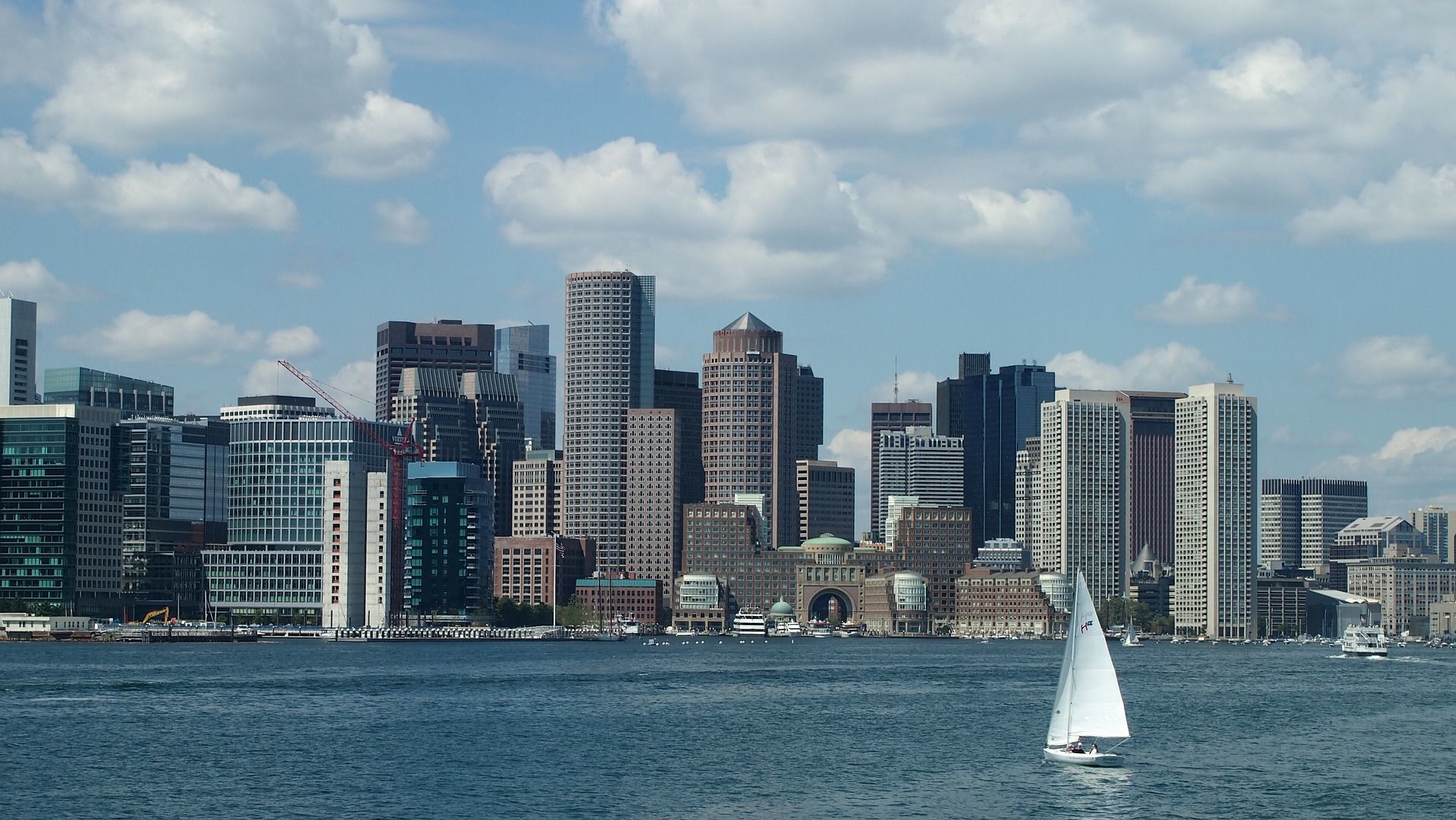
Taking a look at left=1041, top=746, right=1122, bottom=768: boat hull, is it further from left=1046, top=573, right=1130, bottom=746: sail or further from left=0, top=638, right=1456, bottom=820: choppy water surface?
left=0, top=638, right=1456, bottom=820: choppy water surface

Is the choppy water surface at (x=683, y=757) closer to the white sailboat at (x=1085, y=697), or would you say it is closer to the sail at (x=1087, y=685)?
the white sailboat at (x=1085, y=697)

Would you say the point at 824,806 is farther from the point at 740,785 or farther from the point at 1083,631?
the point at 1083,631

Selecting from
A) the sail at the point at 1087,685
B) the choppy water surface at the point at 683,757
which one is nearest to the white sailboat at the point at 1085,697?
the sail at the point at 1087,685

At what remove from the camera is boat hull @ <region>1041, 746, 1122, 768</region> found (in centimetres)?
11869

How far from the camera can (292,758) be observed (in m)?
126

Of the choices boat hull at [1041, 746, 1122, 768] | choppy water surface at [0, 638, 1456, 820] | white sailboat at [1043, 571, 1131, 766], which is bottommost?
choppy water surface at [0, 638, 1456, 820]

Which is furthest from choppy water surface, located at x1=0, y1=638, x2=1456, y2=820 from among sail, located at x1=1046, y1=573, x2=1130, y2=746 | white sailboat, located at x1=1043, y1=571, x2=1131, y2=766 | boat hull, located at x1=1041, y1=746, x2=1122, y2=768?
sail, located at x1=1046, y1=573, x2=1130, y2=746

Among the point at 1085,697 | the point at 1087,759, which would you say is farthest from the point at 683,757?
the point at 1085,697

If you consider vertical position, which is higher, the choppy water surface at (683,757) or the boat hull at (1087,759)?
the boat hull at (1087,759)

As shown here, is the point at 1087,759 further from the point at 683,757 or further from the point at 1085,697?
the point at 683,757

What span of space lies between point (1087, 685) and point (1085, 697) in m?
0.80

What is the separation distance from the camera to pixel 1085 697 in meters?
118

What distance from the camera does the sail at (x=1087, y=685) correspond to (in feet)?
382

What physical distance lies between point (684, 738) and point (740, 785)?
92.2 feet
